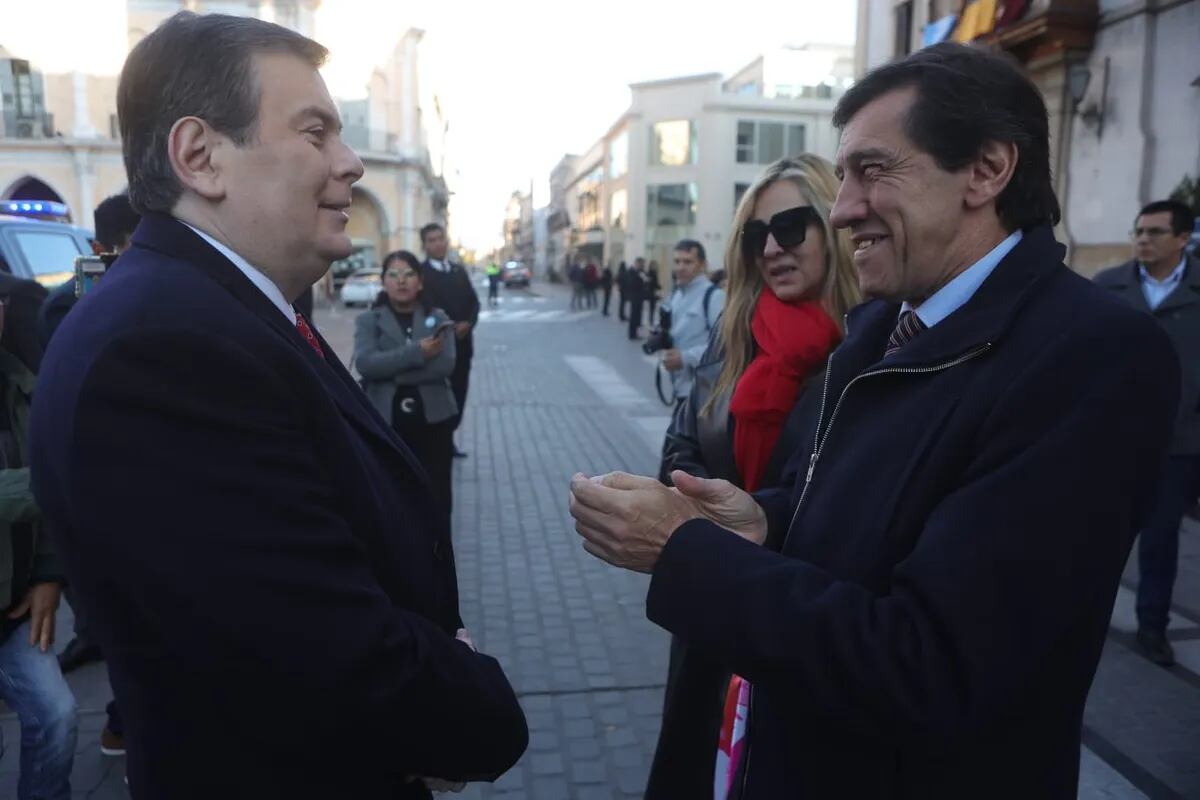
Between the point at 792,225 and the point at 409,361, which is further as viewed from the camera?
the point at 409,361

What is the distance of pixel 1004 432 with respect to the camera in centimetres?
125

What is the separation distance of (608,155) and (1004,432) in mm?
59152

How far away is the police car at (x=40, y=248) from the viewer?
306 inches

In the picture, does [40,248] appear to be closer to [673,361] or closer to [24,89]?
[673,361]

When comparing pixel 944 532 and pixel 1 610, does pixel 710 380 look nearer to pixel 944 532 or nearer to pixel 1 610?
pixel 944 532

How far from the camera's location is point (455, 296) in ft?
26.1

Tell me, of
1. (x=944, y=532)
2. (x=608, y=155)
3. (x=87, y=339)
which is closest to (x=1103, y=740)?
(x=944, y=532)

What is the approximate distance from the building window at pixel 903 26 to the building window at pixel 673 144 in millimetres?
30102

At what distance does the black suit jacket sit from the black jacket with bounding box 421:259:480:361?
6.40m

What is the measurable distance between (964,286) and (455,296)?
6778mm

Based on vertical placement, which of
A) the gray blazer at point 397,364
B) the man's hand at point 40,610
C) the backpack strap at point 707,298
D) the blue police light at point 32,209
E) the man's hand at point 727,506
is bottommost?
the man's hand at point 40,610

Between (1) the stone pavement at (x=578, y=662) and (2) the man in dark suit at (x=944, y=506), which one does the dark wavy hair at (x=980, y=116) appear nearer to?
(2) the man in dark suit at (x=944, y=506)

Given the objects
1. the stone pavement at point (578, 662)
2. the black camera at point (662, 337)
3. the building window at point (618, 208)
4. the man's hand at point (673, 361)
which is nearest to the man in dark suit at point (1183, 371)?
the stone pavement at point (578, 662)

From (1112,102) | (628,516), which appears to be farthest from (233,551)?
(1112,102)
